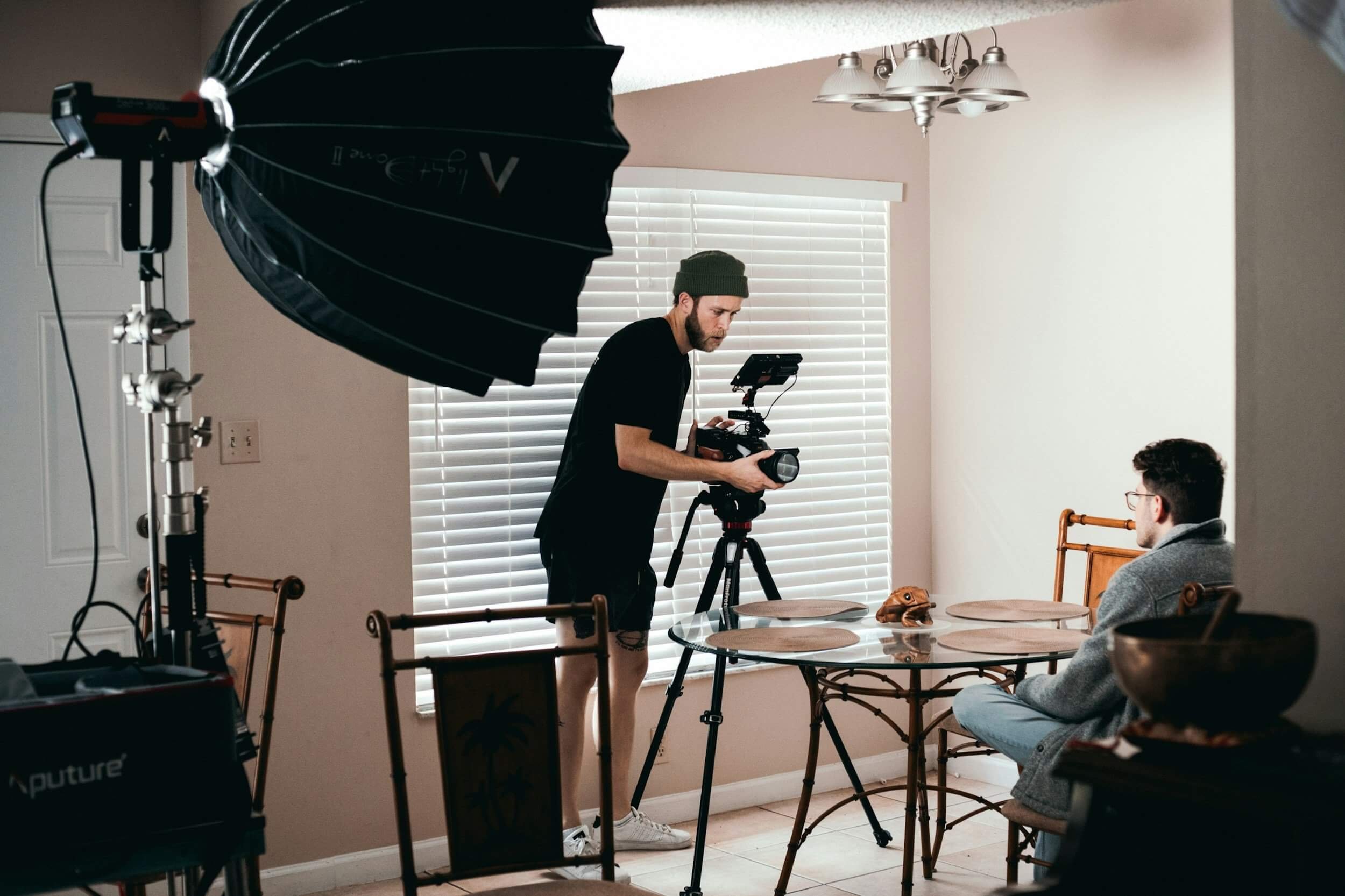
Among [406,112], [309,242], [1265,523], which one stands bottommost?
[1265,523]

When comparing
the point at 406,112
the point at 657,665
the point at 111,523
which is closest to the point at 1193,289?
the point at 657,665

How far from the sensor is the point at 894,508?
4.44 meters

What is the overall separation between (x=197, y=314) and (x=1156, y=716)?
103 inches

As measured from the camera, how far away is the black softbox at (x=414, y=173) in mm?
1688

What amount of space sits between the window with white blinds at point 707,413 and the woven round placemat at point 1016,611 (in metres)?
0.99

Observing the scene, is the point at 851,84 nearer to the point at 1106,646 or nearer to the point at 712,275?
the point at 712,275

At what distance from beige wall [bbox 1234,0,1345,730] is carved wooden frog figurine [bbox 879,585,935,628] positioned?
1.53 m

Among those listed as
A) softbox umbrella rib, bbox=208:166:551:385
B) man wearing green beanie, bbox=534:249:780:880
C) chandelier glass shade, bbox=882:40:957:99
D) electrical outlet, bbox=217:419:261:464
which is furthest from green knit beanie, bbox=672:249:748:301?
softbox umbrella rib, bbox=208:166:551:385

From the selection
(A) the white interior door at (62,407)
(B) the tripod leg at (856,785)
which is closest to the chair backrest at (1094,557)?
(B) the tripod leg at (856,785)

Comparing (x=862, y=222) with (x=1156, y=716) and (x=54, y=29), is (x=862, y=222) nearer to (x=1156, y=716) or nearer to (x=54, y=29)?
(x=54, y=29)

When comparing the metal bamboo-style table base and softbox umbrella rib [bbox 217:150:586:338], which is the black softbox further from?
the metal bamboo-style table base

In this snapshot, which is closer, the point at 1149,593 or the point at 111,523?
the point at 1149,593

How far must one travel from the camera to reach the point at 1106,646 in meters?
2.48

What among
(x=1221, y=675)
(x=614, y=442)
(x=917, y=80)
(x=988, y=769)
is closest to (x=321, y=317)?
(x=1221, y=675)
